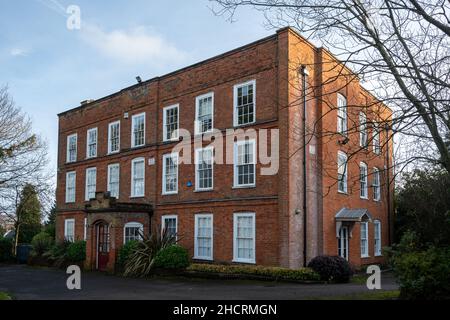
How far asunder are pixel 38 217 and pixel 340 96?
28260 millimetres

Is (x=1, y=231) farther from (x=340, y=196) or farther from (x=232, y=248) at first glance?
(x=340, y=196)

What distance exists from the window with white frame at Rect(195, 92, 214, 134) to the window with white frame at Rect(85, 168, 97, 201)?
9.85 m

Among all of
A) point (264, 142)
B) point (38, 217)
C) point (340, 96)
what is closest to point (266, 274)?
point (264, 142)

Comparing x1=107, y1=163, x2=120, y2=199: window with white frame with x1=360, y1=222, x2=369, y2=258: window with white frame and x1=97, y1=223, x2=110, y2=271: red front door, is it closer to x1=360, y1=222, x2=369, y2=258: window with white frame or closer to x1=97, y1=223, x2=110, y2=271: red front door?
x1=97, y1=223, x2=110, y2=271: red front door

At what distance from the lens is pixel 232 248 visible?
821 inches

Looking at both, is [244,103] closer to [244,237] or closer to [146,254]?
[244,237]

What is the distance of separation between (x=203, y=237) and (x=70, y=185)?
13.9m

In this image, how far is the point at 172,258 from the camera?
21.1 m

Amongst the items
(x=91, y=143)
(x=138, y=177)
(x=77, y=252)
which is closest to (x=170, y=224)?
(x=138, y=177)

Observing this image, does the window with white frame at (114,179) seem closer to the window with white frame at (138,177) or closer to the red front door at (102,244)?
the window with white frame at (138,177)

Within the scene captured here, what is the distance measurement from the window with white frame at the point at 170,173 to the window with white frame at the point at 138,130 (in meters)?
2.45

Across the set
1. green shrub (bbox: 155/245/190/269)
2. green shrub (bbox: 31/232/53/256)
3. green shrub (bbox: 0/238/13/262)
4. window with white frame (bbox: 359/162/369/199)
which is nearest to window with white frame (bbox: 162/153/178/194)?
green shrub (bbox: 155/245/190/269)

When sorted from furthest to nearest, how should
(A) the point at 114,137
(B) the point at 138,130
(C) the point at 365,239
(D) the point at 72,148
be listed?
(D) the point at 72,148, (A) the point at 114,137, (B) the point at 138,130, (C) the point at 365,239

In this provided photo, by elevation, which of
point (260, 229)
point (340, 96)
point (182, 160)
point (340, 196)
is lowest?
point (260, 229)
